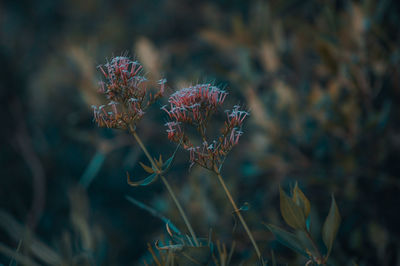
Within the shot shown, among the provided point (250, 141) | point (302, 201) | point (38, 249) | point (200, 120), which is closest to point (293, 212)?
point (302, 201)

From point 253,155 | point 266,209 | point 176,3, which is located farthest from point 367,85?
point 176,3

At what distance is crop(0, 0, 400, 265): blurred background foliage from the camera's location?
1.38m

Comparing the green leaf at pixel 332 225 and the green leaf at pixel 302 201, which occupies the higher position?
the green leaf at pixel 302 201

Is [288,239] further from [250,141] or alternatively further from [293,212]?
[250,141]

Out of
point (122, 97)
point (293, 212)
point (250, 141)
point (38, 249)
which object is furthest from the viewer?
point (250, 141)

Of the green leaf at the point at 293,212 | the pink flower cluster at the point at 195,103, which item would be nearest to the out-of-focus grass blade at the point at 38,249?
the pink flower cluster at the point at 195,103

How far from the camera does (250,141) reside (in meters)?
1.92

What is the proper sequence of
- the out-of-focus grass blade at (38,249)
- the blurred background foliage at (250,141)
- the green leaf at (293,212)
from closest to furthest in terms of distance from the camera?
the green leaf at (293,212) < the out-of-focus grass blade at (38,249) < the blurred background foliage at (250,141)

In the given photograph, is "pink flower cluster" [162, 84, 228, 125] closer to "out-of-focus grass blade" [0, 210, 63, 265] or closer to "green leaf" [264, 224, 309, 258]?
"green leaf" [264, 224, 309, 258]

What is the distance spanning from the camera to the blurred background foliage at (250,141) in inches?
54.5

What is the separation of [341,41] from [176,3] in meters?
1.92

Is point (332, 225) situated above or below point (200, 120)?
below

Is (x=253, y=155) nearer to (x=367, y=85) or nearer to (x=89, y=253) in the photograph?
(x=367, y=85)

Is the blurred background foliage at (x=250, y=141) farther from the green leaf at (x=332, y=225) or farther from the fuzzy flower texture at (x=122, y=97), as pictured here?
the green leaf at (x=332, y=225)
